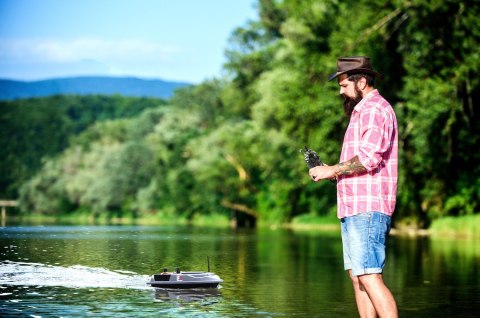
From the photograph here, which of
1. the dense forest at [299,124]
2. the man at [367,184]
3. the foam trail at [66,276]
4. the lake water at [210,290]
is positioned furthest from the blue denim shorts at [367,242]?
the dense forest at [299,124]

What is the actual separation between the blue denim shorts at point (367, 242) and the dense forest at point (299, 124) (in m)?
25.8

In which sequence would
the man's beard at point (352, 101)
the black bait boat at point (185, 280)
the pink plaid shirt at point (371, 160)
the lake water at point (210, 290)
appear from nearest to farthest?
the pink plaid shirt at point (371, 160), the man's beard at point (352, 101), the lake water at point (210, 290), the black bait boat at point (185, 280)

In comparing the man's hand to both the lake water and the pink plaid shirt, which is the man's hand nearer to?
the pink plaid shirt

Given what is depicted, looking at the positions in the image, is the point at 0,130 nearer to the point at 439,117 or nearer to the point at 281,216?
the point at 281,216

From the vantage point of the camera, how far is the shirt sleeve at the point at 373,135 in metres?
6.50

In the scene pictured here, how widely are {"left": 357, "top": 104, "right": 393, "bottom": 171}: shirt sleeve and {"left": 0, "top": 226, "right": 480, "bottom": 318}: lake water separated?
10.1ft

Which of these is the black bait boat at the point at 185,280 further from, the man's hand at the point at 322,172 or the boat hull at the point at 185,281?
the man's hand at the point at 322,172

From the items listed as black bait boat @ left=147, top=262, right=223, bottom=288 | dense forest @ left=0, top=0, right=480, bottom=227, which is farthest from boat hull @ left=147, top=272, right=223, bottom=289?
dense forest @ left=0, top=0, right=480, bottom=227

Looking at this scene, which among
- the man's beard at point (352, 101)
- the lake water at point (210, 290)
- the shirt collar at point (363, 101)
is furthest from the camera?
the lake water at point (210, 290)

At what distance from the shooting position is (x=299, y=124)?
1619 inches

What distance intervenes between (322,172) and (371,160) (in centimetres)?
36

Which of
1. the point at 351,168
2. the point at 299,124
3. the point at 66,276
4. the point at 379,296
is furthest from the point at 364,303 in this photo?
the point at 299,124

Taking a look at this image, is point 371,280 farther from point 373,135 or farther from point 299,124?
point 299,124

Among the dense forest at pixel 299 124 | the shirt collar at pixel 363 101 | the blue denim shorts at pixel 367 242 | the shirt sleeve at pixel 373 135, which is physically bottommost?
the blue denim shorts at pixel 367 242
